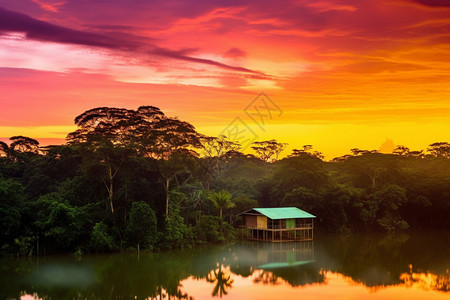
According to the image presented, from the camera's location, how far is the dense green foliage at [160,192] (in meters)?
35.8

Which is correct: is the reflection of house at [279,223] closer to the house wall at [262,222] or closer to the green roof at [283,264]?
the house wall at [262,222]

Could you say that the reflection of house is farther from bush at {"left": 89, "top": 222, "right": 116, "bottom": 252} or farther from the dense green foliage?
bush at {"left": 89, "top": 222, "right": 116, "bottom": 252}

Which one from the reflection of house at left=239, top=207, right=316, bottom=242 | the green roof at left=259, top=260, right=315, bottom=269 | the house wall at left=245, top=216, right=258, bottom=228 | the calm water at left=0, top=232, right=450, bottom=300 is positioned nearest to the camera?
the calm water at left=0, top=232, right=450, bottom=300

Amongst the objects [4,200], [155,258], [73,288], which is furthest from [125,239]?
[73,288]

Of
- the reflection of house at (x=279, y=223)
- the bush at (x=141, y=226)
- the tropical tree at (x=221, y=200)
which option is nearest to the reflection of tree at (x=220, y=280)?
the bush at (x=141, y=226)

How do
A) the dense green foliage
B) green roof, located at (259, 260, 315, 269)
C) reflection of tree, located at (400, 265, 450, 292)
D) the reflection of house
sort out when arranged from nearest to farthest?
reflection of tree, located at (400, 265, 450, 292) < green roof, located at (259, 260, 315, 269) < the dense green foliage < the reflection of house

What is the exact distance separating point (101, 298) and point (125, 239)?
12924 millimetres

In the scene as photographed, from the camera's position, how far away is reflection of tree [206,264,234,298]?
25.9 m

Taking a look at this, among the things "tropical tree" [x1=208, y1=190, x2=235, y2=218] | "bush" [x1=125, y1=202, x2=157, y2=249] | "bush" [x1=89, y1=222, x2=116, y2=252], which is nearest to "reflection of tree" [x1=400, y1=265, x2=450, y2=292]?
"tropical tree" [x1=208, y1=190, x2=235, y2=218]

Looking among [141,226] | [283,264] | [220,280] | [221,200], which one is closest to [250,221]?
[221,200]

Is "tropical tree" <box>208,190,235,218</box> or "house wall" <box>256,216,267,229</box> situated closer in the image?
"tropical tree" <box>208,190,235,218</box>

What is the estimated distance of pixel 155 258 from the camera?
35.0 m

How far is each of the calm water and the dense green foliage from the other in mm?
2110

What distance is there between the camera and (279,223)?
42781 millimetres
